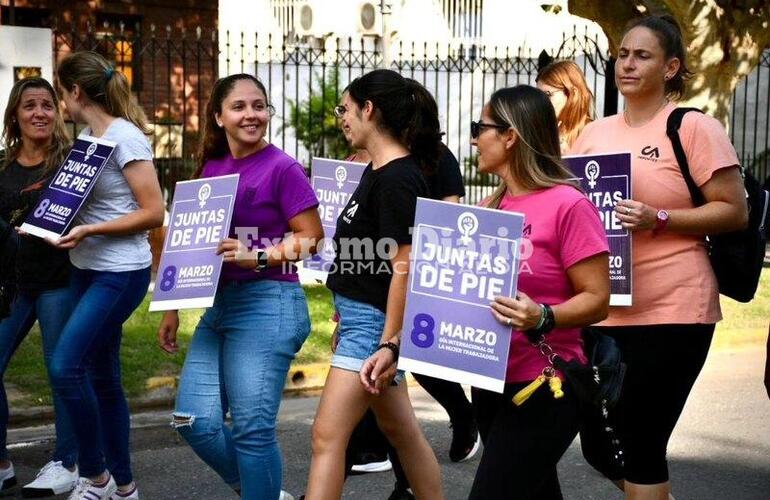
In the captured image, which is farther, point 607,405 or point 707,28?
point 707,28

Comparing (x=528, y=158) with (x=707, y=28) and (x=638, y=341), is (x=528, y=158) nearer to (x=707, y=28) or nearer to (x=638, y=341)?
(x=638, y=341)

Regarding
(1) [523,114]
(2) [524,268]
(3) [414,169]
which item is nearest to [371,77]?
(3) [414,169]

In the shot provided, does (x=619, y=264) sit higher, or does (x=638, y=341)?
(x=619, y=264)

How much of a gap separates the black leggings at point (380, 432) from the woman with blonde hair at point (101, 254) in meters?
1.05

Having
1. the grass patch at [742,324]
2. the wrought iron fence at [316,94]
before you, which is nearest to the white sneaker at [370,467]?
the grass patch at [742,324]

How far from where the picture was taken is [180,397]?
4371 mm

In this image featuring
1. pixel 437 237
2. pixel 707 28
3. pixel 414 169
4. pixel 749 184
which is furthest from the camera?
pixel 707 28

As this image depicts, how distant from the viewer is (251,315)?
14.3ft

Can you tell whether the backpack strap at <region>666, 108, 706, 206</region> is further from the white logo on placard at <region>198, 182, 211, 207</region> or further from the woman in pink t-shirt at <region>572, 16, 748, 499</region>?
the white logo on placard at <region>198, 182, 211, 207</region>

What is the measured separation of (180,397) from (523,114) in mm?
1691

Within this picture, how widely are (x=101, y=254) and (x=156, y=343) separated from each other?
141 inches

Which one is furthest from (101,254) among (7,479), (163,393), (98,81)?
(163,393)

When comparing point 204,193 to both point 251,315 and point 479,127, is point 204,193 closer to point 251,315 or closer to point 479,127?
point 251,315

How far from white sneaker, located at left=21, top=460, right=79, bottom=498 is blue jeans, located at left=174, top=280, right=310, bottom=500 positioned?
53.0 inches
